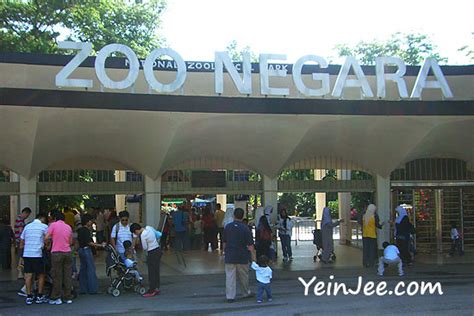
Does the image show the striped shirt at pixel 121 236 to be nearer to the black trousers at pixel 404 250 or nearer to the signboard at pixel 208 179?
the signboard at pixel 208 179

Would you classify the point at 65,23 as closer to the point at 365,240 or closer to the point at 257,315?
the point at 365,240

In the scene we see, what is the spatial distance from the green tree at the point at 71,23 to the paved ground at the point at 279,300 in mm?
17251

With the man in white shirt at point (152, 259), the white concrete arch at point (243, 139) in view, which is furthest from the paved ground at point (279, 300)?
the white concrete arch at point (243, 139)

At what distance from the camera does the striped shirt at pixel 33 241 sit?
941 centimetres

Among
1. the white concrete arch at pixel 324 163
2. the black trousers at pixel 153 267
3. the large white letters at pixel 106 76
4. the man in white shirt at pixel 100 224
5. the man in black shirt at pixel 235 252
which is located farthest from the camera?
the man in white shirt at pixel 100 224

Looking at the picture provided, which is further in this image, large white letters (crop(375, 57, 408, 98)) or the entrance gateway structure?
large white letters (crop(375, 57, 408, 98))

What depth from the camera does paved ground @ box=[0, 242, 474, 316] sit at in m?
8.57

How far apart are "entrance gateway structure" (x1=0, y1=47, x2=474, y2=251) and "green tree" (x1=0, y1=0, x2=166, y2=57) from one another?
12569mm

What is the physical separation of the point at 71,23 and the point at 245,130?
16705 millimetres

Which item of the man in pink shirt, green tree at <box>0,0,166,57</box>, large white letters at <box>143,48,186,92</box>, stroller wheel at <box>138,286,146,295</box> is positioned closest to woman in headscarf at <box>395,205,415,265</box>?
large white letters at <box>143,48,186,92</box>

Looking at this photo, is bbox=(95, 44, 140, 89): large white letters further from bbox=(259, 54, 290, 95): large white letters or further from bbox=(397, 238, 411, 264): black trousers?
bbox=(397, 238, 411, 264): black trousers

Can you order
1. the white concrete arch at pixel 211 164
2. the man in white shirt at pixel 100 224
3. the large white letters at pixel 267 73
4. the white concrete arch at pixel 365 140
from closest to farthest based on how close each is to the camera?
the large white letters at pixel 267 73 → the white concrete arch at pixel 365 140 → the white concrete arch at pixel 211 164 → the man in white shirt at pixel 100 224

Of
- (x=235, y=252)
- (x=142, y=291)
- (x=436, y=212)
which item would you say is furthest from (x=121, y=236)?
(x=436, y=212)

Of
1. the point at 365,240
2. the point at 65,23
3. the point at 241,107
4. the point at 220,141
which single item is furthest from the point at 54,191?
the point at 65,23
